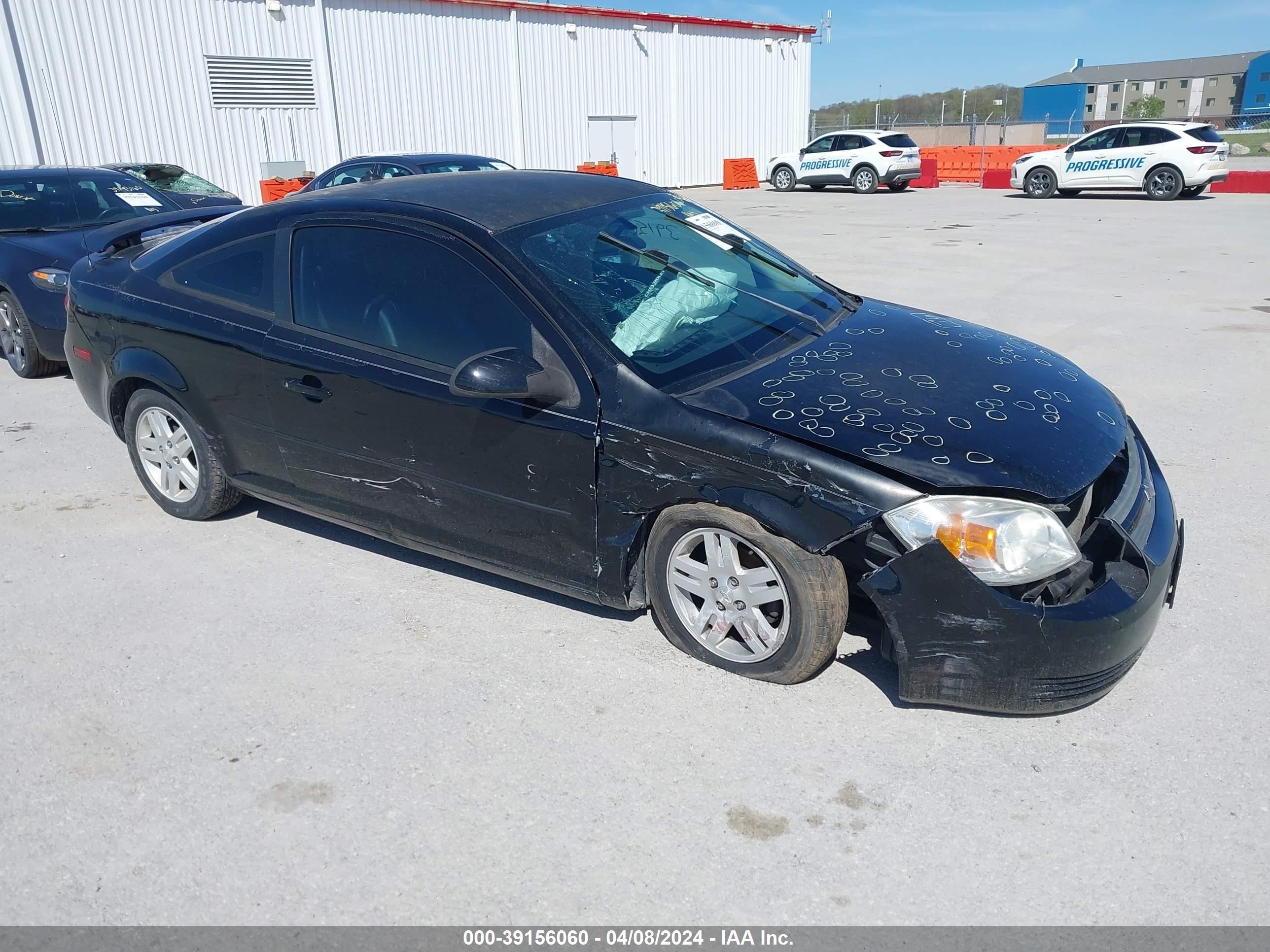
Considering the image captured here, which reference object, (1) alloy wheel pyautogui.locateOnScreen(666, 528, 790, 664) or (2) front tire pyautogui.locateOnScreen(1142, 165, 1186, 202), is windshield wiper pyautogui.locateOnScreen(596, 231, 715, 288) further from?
(2) front tire pyautogui.locateOnScreen(1142, 165, 1186, 202)

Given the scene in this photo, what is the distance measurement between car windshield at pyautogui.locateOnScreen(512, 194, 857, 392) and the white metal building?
45.2 feet

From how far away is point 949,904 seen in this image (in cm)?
236

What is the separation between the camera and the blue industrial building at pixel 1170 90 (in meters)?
93.4

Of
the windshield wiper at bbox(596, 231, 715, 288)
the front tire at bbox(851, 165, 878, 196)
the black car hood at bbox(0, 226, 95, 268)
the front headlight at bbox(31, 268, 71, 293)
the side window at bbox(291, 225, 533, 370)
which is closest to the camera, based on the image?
the side window at bbox(291, 225, 533, 370)

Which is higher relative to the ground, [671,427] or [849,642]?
[671,427]

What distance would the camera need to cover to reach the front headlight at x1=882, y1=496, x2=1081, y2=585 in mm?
2807

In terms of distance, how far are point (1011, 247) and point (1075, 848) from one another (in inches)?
502

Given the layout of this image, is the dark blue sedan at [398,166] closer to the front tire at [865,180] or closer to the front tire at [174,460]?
the front tire at [174,460]

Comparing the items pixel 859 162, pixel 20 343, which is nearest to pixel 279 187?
pixel 20 343

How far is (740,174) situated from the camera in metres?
29.5

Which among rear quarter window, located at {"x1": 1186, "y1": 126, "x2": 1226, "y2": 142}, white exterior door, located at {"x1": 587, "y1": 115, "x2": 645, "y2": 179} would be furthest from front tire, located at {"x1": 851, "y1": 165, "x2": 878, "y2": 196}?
rear quarter window, located at {"x1": 1186, "y1": 126, "x2": 1226, "y2": 142}

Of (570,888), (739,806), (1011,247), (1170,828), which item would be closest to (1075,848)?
(1170,828)

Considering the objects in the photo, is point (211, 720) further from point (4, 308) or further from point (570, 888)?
point (4, 308)
